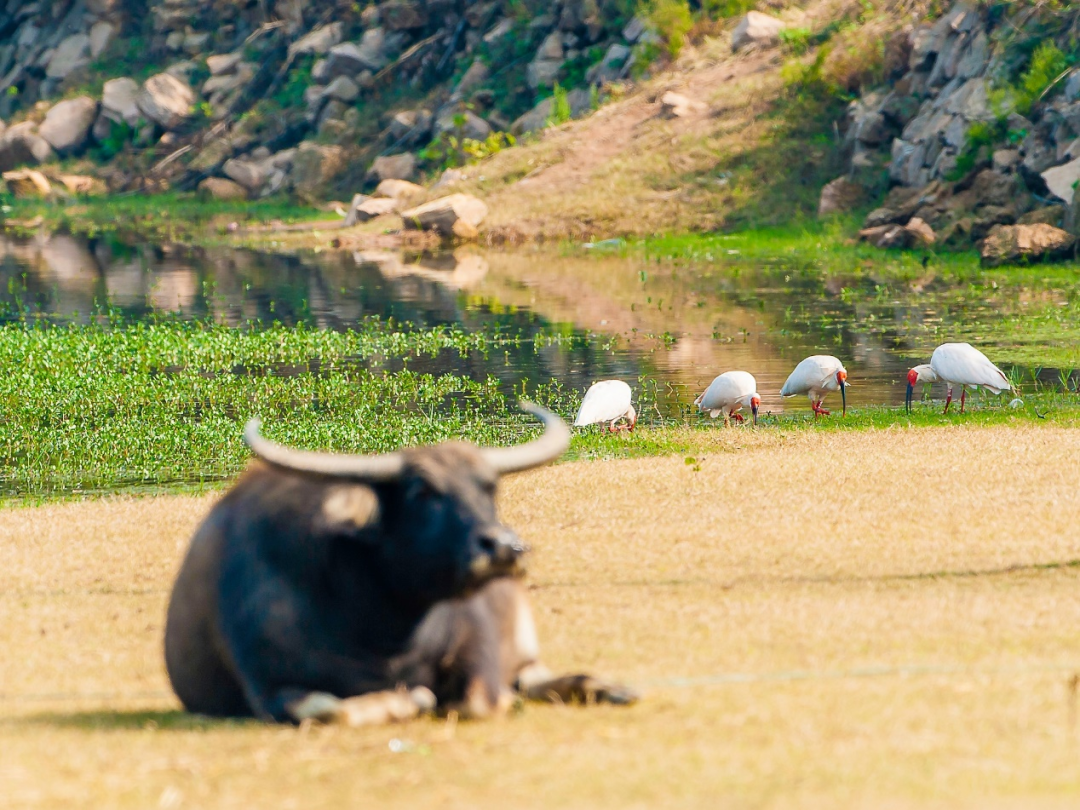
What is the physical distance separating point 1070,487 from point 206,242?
35114 mm

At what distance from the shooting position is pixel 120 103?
208ft

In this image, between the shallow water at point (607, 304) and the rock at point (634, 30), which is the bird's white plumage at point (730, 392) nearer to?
the shallow water at point (607, 304)

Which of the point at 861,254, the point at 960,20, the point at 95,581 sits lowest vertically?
the point at 95,581

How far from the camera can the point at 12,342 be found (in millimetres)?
20219

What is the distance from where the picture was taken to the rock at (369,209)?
43.8m

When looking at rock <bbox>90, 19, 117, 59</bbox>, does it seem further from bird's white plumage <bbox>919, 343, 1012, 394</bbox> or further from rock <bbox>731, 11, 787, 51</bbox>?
bird's white plumage <bbox>919, 343, 1012, 394</bbox>

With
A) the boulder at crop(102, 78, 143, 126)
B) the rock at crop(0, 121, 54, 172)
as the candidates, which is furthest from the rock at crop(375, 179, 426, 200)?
the rock at crop(0, 121, 54, 172)

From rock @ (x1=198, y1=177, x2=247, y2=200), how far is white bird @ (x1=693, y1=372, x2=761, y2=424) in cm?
4321

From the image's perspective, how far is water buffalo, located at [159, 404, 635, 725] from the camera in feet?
17.1

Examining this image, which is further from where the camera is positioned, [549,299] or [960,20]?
[960,20]

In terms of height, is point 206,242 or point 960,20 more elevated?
point 960,20

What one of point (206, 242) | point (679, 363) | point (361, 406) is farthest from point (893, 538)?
point (206, 242)

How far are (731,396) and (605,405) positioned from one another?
1437 millimetres

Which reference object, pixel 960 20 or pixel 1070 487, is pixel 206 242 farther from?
pixel 1070 487
